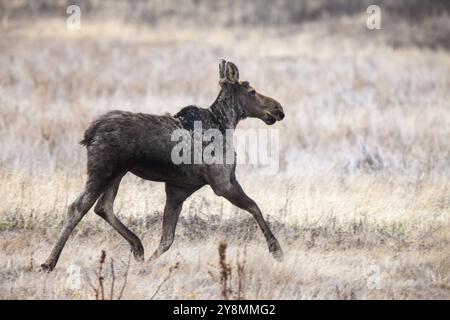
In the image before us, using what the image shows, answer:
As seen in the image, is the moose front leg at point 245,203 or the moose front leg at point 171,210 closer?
the moose front leg at point 245,203

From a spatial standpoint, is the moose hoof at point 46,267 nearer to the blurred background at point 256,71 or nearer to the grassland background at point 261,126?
the grassland background at point 261,126

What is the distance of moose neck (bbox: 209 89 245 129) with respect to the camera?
9836mm

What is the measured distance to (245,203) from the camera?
372 inches

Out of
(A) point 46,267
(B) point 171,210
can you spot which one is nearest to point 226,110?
(B) point 171,210

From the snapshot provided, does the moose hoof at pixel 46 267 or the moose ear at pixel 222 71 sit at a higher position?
the moose ear at pixel 222 71

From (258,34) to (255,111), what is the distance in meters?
23.2

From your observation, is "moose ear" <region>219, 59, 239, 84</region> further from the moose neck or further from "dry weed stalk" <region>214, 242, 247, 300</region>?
"dry weed stalk" <region>214, 242, 247, 300</region>

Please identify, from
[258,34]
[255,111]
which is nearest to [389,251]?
[255,111]

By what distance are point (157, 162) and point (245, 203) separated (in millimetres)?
967

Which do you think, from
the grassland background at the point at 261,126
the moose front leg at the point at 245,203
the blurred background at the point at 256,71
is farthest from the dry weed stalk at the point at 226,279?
the blurred background at the point at 256,71

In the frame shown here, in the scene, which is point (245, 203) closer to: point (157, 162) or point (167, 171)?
point (167, 171)

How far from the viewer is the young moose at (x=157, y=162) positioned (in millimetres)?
8938

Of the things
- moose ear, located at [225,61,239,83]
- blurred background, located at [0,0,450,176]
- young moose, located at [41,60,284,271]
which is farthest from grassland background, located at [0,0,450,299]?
moose ear, located at [225,61,239,83]

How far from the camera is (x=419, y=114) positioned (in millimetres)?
20594
